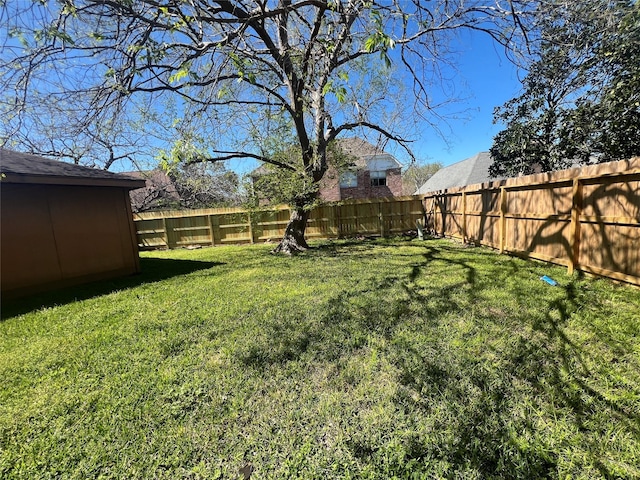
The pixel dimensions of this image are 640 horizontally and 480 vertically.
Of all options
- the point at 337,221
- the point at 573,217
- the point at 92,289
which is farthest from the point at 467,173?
the point at 92,289

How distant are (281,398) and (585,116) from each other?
984cm

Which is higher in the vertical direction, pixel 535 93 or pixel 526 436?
pixel 535 93

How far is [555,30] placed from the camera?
16.1 feet

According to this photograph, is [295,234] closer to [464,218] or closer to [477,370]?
[464,218]

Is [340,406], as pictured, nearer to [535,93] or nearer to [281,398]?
[281,398]

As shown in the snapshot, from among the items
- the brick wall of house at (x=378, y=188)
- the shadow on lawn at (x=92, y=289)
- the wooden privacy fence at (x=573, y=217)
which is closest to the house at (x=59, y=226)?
the shadow on lawn at (x=92, y=289)

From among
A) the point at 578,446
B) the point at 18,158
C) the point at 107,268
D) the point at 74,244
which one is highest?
the point at 18,158

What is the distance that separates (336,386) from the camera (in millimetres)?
2354

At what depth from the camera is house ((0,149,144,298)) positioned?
5.38m

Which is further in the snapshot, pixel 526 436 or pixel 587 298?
pixel 587 298

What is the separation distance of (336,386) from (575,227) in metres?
4.64

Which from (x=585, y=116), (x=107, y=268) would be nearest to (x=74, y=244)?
(x=107, y=268)

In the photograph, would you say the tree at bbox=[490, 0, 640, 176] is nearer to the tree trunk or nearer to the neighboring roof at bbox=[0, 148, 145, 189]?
the tree trunk


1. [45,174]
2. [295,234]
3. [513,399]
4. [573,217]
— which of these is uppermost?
[45,174]
